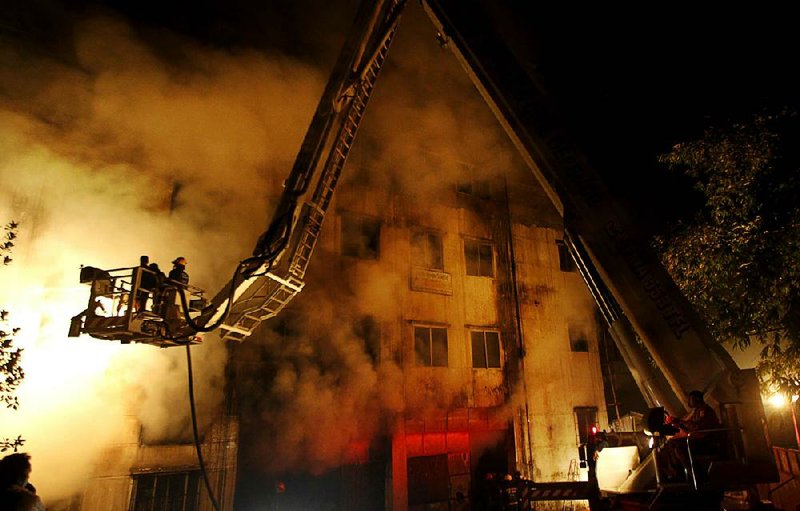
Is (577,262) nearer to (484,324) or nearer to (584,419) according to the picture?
(484,324)

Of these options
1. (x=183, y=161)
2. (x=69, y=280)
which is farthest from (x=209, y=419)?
(x=183, y=161)

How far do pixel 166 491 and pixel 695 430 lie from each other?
9871mm

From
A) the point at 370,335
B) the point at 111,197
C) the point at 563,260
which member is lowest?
the point at 370,335

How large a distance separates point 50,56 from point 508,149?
575 inches

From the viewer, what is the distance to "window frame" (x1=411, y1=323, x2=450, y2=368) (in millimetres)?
14352

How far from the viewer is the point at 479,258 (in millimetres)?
16703

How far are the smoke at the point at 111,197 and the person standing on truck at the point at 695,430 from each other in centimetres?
908

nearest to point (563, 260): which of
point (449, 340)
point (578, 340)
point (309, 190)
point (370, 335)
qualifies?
point (578, 340)

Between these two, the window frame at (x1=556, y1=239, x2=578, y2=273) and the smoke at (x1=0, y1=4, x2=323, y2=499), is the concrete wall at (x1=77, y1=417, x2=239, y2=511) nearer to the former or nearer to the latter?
the smoke at (x1=0, y1=4, x2=323, y2=499)

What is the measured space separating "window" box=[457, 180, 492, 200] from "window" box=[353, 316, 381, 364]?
624cm

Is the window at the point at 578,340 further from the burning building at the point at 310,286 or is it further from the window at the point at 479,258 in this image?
the window at the point at 479,258

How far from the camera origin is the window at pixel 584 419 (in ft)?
54.4

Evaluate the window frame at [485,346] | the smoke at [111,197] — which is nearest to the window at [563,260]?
the window frame at [485,346]

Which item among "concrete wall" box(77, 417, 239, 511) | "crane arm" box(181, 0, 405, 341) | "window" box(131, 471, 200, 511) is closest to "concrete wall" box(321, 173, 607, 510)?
"concrete wall" box(77, 417, 239, 511)
